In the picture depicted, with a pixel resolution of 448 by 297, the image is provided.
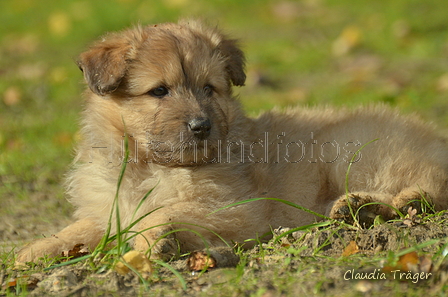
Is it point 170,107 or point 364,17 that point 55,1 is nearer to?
point 364,17

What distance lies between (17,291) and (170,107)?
4.51ft

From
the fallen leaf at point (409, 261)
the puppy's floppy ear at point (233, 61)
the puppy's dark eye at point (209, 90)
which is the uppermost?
the puppy's floppy ear at point (233, 61)

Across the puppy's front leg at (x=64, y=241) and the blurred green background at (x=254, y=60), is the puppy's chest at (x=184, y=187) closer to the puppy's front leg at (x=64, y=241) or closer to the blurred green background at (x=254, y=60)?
the puppy's front leg at (x=64, y=241)

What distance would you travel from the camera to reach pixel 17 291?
2623 millimetres

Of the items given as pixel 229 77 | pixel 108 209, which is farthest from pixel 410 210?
pixel 108 209

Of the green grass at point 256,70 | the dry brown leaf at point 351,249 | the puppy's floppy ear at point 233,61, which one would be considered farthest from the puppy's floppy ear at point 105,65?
the dry brown leaf at point 351,249

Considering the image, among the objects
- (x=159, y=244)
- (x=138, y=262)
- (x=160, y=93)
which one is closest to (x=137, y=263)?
(x=138, y=262)

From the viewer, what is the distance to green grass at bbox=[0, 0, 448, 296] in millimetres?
4344

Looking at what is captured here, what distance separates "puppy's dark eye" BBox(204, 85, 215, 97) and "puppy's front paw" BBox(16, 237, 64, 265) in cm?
137

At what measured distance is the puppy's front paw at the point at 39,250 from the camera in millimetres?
3225

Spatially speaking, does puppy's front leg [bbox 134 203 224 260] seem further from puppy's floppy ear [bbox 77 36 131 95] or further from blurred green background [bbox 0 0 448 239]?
blurred green background [bbox 0 0 448 239]

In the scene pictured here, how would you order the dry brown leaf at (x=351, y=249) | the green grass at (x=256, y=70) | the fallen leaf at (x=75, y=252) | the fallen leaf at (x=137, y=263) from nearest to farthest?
the fallen leaf at (x=137, y=263)
the dry brown leaf at (x=351, y=249)
the fallen leaf at (x=75, y=252)
the green grass at (x=256, y=70)

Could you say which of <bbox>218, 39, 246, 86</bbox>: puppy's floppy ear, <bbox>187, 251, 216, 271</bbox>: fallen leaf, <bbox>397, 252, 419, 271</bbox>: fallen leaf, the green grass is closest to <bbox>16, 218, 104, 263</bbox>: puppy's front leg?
the green grass

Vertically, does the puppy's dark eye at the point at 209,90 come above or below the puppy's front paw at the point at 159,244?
above
